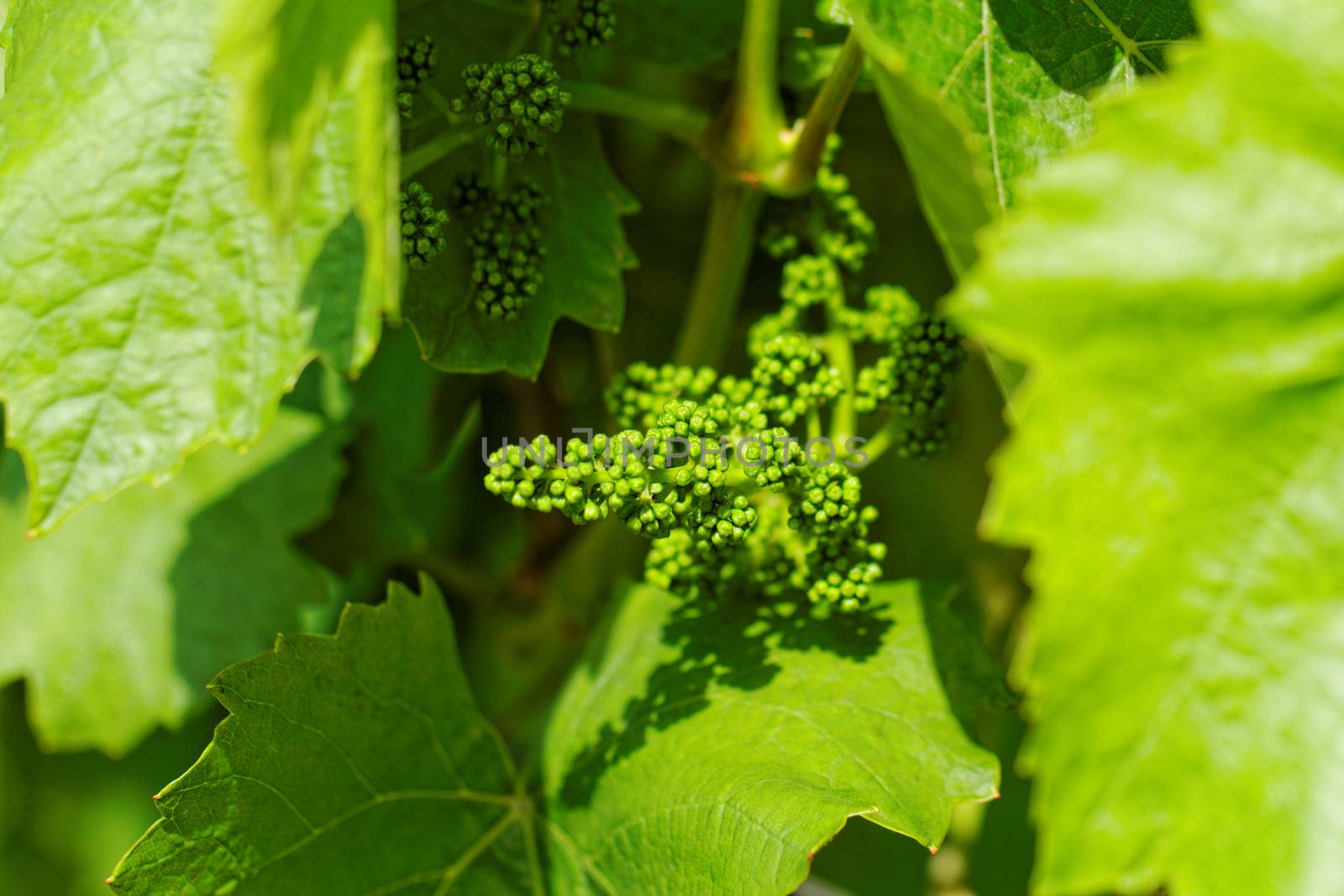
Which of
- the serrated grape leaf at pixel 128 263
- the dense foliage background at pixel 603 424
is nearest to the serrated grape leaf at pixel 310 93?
the dense foliage background at pixel 603 424

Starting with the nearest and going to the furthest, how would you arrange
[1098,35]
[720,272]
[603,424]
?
1. [1098,35]
2. [720,272]
3. [603,424]

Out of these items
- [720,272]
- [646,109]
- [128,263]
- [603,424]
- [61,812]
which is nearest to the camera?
[128,263]

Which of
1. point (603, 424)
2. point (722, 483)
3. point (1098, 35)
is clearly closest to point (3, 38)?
point (722, 483)

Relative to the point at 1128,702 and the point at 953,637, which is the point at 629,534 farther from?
the point at 1128,702

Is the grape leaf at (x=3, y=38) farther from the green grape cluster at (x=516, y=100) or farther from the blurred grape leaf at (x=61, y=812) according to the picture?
the blurred grape leaf at (x=61, y=812)

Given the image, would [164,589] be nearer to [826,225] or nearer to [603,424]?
[603,424]

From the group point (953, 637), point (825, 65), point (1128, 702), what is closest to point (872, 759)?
point (953, 637)

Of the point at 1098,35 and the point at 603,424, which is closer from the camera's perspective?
the point at 1098,35
